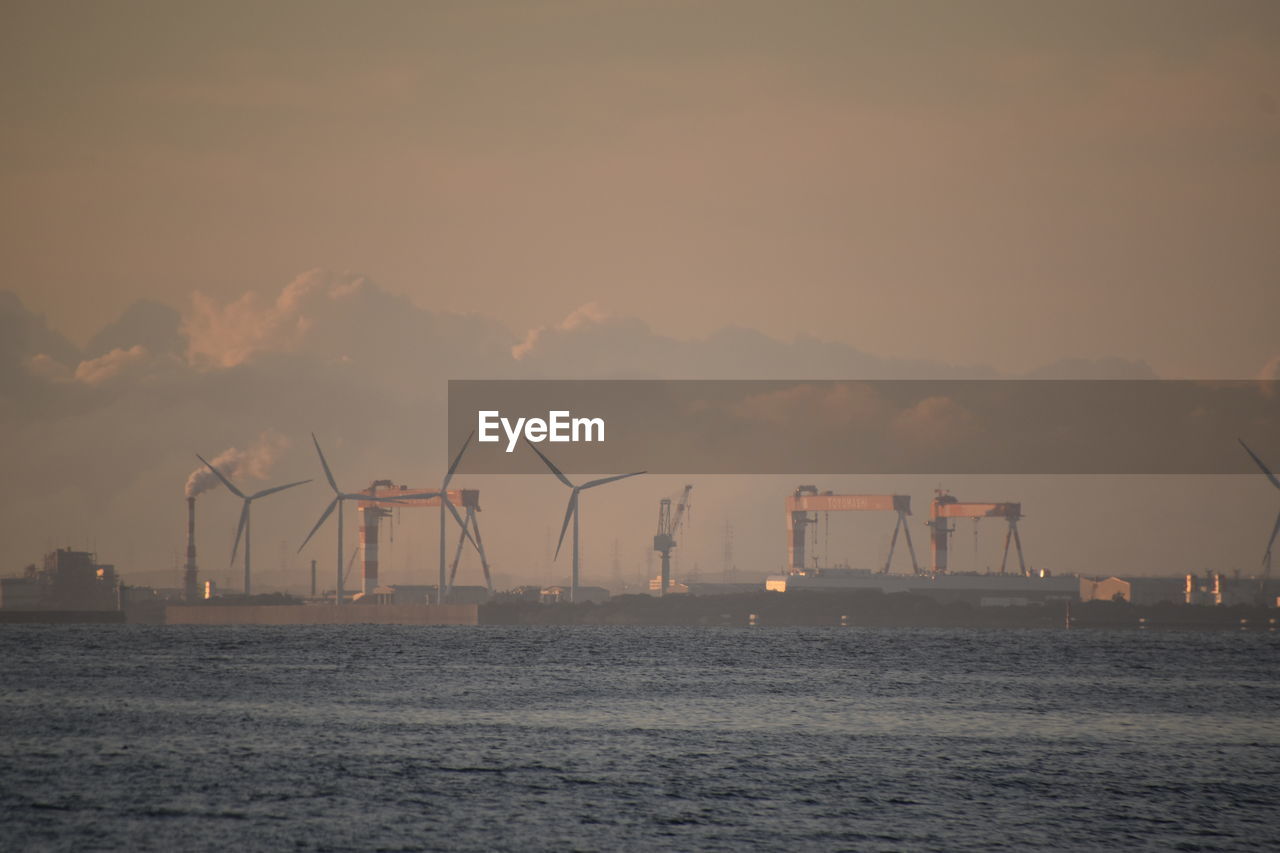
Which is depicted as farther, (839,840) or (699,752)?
(699,752)

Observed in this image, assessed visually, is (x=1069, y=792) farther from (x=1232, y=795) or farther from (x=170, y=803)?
(x=170, y=803)

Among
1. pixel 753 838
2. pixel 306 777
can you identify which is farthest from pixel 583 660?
pixel 753 838

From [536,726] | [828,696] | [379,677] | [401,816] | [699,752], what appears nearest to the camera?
[401,816]

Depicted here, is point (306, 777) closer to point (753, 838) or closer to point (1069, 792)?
point (753, 838)

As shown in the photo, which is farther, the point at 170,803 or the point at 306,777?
the point at 306,777

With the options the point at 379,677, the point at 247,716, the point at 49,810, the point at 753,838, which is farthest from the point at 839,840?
the point at 379,677

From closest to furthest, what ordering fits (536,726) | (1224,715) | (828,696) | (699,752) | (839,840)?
(839,840) → (699,752) → (536,726) → (1224,715) → (828,696)
